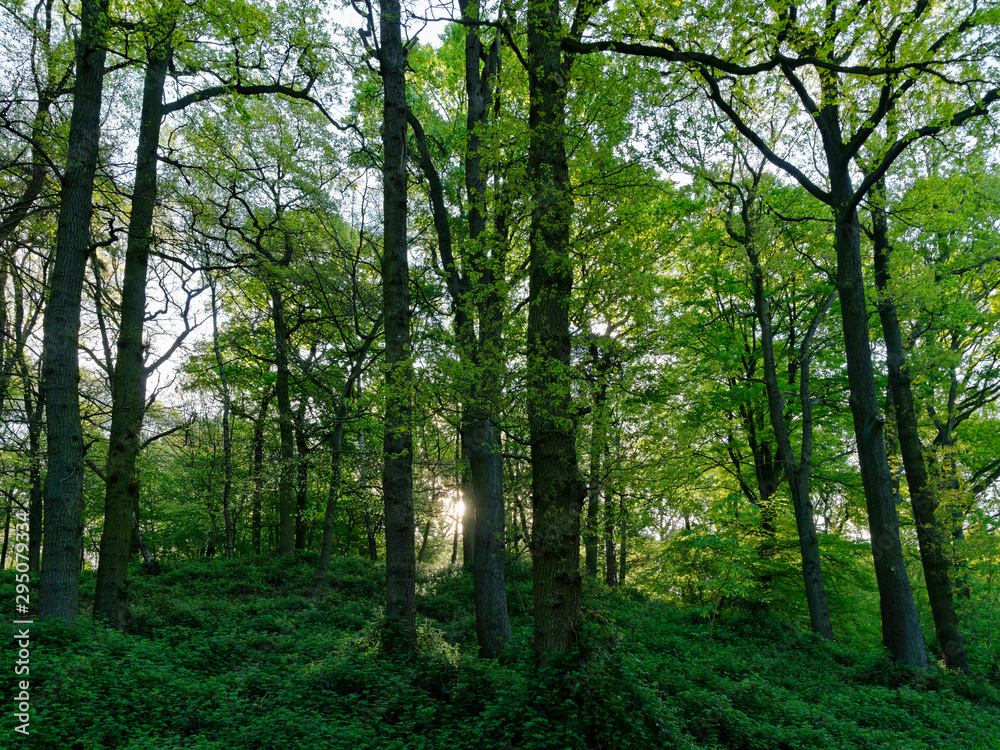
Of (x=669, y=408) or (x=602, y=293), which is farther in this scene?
(x=669, y=408)

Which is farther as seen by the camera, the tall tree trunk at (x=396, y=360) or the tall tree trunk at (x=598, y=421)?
the tall tree trunk at (x=396, y=360)

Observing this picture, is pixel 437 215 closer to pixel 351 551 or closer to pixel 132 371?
pixel 132 371

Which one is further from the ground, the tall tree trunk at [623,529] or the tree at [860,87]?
the tree at [860,87]

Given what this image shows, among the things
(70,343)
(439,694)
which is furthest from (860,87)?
(70,343)

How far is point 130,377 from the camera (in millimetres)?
7152

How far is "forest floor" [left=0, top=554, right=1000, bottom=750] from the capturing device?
148 inches

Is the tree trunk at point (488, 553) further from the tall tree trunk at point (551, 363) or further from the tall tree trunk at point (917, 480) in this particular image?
the tall tree trunk at point (917, 480)

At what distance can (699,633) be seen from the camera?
1038 centimetres

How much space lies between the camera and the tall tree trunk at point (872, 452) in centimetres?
773

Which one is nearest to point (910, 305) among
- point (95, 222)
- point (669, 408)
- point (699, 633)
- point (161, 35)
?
point (669, 408)

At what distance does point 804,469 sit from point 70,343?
43.9 ft

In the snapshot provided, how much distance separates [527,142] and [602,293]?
1855 mm

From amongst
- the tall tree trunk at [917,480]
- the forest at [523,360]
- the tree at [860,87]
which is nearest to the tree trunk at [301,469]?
the forest at [523,360]

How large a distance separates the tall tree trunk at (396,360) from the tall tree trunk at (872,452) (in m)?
6.86
